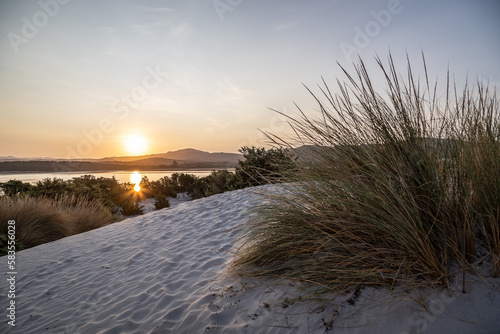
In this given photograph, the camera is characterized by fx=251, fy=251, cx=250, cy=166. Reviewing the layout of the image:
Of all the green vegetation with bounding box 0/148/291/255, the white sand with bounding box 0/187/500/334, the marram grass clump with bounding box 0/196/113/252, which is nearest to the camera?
the white sand with bounding box 0/187/500/334

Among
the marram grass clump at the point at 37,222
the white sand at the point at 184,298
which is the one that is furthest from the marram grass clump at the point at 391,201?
the marram grass clump at the point at 37,222

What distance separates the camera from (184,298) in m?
2.66

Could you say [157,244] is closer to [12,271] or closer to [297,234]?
[12,271]

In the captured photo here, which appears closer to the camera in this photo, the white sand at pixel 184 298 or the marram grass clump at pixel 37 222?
the white sand at pixel 184 298

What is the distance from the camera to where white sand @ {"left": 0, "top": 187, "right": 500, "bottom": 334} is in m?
1.58

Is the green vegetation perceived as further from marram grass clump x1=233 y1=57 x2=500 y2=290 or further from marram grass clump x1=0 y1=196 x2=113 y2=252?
marram grass clump x1=233 y1=57 x2=500 y2=290

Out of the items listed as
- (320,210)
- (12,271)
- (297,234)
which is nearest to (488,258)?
(320,210)

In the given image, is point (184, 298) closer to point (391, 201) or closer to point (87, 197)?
point (391, 201)

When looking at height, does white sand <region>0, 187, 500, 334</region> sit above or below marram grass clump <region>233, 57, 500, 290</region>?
below

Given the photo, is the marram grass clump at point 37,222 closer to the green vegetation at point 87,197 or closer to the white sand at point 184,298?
the green vegetation at point 87,197

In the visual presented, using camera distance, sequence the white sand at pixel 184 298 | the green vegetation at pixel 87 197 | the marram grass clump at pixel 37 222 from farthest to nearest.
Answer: the green vegetation at pixel 87 197, the marram grass clump at pixel 37 222, the white sand at pixel 184 298

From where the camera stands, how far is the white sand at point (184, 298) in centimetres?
158

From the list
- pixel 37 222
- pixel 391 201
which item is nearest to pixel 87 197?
pixel 37 222

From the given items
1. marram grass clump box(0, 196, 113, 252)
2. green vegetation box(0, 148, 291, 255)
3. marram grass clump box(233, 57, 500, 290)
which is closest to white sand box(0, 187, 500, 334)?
marram grass clump box(233, 57, 500, 290)
